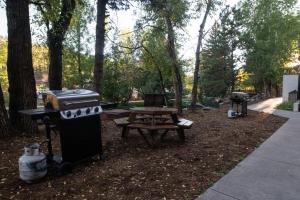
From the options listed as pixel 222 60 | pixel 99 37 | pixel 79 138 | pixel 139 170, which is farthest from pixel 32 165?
pixel 222 60

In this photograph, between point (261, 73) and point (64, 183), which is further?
point (261, 73)

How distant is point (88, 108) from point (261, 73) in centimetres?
2452

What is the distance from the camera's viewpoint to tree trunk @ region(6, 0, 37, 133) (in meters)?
5.58

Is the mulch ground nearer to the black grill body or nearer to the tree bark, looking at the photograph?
the black grill body

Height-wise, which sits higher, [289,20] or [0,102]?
[289,20]

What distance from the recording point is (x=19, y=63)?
223 inches

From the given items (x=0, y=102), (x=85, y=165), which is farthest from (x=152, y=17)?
(x=85, y=165)

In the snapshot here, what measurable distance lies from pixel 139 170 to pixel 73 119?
3.93ft

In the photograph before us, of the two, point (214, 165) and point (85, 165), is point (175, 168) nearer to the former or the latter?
point (214, 165)

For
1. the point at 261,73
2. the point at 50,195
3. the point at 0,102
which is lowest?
the point at 50,195

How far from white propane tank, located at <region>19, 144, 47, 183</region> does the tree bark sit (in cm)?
527

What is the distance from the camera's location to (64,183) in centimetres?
341

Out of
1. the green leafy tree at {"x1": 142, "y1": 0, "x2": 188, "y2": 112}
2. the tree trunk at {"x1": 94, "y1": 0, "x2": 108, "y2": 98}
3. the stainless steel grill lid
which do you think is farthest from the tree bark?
the stainless steel grill lid

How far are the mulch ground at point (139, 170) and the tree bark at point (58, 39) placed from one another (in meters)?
2.93
